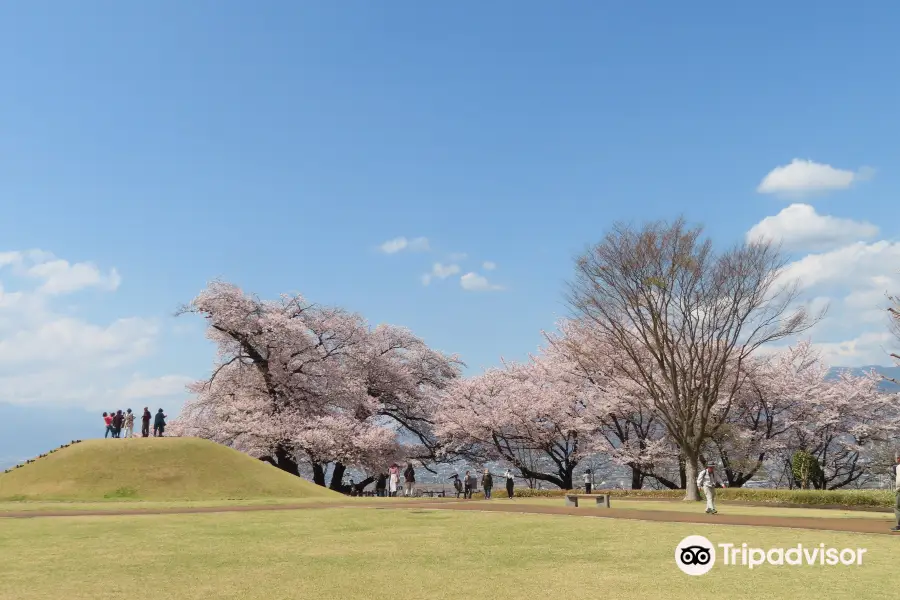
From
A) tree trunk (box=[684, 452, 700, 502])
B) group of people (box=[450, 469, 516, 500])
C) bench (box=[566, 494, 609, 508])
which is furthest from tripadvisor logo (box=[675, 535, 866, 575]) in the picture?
group of people (box=[450, 469, 516, 500])

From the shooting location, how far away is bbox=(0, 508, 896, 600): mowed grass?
10945 mm

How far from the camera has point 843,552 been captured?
1462cm

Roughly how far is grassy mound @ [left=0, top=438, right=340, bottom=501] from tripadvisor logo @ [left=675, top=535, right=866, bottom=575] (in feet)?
76.9

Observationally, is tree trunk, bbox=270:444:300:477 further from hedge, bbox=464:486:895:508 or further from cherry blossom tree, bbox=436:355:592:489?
hedge, bbox=464:486:895:508

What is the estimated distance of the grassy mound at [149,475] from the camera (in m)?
32.6

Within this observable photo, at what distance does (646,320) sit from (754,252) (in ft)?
20.1

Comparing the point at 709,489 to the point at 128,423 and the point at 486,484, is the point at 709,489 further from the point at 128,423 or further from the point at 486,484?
the point at 128,423

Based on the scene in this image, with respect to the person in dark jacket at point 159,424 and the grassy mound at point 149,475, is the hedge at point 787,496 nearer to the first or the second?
the grassy mound at point 149,475

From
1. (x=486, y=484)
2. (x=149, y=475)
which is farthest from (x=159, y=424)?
(x=486, y=484)

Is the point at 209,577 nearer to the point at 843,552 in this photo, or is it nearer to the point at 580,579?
the point at 580,579

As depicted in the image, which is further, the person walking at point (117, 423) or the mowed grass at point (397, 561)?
the person walking at point (117, 423)

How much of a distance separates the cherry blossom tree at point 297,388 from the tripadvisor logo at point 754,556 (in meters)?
33.3

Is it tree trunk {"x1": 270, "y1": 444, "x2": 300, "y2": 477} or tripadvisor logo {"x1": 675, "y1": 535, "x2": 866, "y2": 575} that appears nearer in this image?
tripadvisor logo {"x1": 675, "y1": 535, "x2": 866, "y2": 575}

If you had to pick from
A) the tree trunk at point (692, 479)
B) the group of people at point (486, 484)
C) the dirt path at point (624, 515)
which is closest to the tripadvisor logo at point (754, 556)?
the dirt path at point (624, 515)
